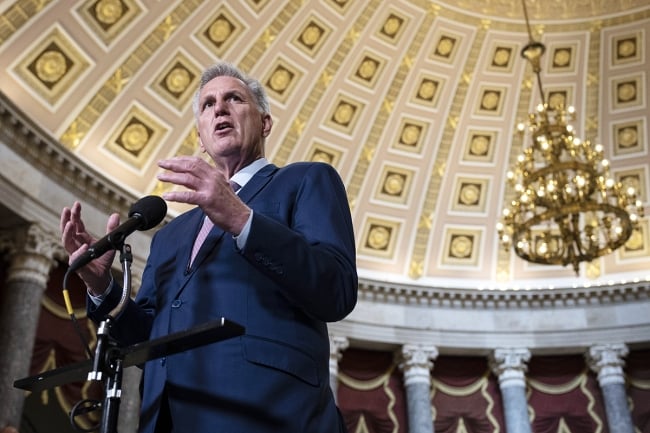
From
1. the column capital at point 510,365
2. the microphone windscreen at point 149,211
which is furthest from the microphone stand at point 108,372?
the column capital at point 510,365

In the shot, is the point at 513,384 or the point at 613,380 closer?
the point at 613,380

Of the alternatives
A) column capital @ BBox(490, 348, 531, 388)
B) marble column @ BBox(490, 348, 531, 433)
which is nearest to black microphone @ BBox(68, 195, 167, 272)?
marble column @ BBox(490, 348, 531, 433)

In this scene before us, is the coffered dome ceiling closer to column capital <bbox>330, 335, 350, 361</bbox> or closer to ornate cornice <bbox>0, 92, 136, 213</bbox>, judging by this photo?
ornate cornice <bbox>0, 92, 136, 213</bbox>

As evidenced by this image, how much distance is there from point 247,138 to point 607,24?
17354 mm

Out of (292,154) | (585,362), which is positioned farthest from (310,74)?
(585,362)

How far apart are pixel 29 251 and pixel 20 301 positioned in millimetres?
859

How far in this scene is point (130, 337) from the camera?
8.02ft

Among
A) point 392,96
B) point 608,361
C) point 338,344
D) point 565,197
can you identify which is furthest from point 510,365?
point 392,96

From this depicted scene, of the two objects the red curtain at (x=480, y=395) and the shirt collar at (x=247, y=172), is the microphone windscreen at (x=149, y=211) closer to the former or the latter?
the shirt collar at (x=247, y=172)

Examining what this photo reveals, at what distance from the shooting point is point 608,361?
17.7m

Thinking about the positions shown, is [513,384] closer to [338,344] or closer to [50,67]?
[338,344]

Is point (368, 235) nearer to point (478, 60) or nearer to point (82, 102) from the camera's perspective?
point (478, 60)

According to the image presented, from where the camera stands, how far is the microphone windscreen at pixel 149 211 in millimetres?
2162

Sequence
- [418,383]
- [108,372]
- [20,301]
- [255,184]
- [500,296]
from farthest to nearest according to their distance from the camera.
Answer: [500,296] < [418,383] < [20,301] < [255,184] < [108,372]
